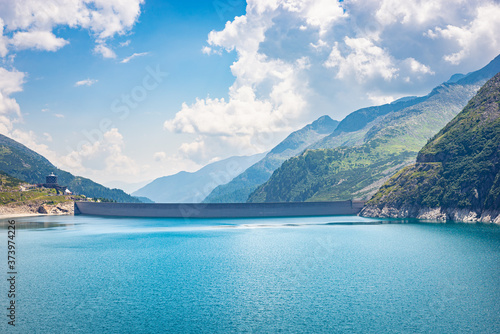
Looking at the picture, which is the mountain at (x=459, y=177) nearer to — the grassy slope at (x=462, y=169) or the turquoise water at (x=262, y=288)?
the grassy slope at (x=462, y=169)

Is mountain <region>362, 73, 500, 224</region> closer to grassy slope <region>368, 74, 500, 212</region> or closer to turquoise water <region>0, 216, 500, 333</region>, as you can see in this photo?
grassy slope <region>368, 74, 500, 212</region>

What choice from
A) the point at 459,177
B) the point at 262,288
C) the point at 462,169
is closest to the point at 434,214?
the point at 459,177

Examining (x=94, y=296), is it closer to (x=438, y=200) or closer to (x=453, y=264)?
(x=453, y=264)

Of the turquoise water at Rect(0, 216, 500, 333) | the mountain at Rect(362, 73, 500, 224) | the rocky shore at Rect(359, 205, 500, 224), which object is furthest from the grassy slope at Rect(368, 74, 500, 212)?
the turquoise water at Rect(0, 216, 500, 333)

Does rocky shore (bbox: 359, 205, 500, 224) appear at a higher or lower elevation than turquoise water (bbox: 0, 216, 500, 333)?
higher

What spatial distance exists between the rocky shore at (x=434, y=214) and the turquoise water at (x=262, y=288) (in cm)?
4669

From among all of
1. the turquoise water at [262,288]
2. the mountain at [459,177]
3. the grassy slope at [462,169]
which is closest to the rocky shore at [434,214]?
the mountain at [459,177]

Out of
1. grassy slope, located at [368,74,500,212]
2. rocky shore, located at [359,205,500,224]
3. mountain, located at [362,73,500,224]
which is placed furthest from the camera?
grassy slope, located at [368,74,500,212]

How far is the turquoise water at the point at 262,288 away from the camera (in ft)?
118

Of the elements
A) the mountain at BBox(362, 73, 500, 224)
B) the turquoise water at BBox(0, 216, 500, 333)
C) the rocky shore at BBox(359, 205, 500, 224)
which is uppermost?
the mountain at BBox(362, 73, 500, 224)

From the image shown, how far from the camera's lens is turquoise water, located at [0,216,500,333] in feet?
118

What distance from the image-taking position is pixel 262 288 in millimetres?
48531

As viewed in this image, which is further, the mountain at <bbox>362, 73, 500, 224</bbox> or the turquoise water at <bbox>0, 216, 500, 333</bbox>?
the mountain at <bbox>362, 73, 500, 224</bbox>

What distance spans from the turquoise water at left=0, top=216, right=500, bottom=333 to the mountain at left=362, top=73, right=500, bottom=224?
5741cm
